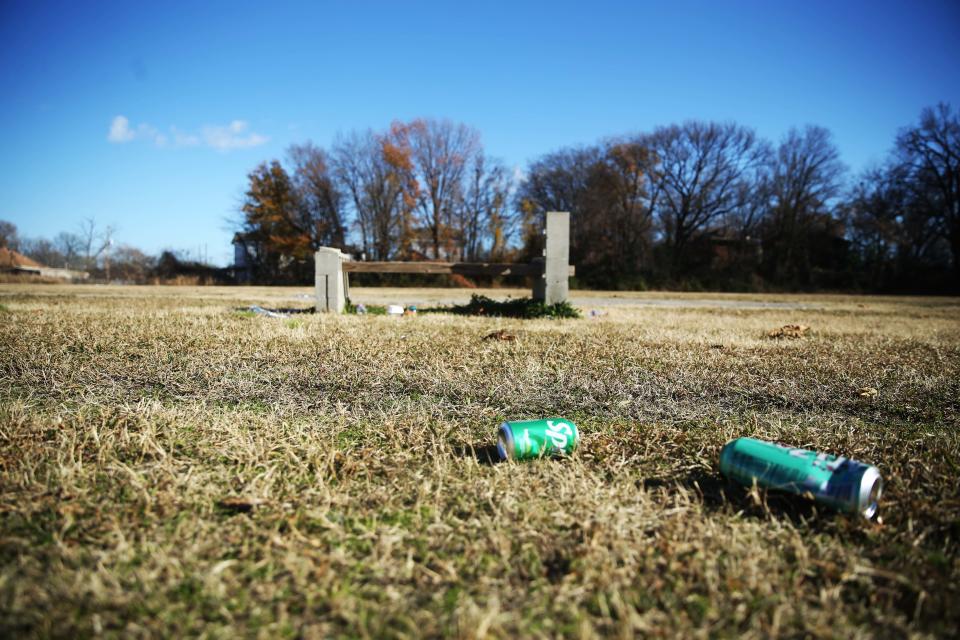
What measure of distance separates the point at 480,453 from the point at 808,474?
4.15 ft

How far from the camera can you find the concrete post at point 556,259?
7863 mm

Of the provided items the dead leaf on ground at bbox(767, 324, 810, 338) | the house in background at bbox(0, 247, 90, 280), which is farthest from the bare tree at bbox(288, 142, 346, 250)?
the dead leaf on ground at bbox(767, 324, 810, 338)

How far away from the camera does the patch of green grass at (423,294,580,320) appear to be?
25.8 feet

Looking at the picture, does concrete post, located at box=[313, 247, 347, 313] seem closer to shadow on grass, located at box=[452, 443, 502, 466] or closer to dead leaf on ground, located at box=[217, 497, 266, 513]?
shadow on grass, located at box=[452, 443, 502, 466]

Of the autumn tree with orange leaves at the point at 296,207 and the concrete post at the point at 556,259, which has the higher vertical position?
the autumn tree with orange leaves at the point at 296,207

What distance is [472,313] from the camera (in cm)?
838

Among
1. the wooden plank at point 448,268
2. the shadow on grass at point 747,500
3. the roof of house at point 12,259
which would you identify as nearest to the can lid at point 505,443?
the shadow on grass at point 747,500

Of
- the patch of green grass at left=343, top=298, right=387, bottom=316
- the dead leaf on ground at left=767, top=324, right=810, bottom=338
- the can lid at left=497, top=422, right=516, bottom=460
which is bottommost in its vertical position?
the can lid at left=497, top=422, right=516, bottom=460

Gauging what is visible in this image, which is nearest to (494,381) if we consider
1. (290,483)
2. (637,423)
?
(637,423)

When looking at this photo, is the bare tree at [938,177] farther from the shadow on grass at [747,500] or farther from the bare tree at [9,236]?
the bare tree at [9,236]

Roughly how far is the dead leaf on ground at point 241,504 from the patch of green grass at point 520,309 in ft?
20.4

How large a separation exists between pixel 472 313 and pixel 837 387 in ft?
18.1

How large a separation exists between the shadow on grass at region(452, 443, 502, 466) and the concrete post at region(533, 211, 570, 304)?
579 cm

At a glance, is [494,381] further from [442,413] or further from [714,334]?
[714,334]
